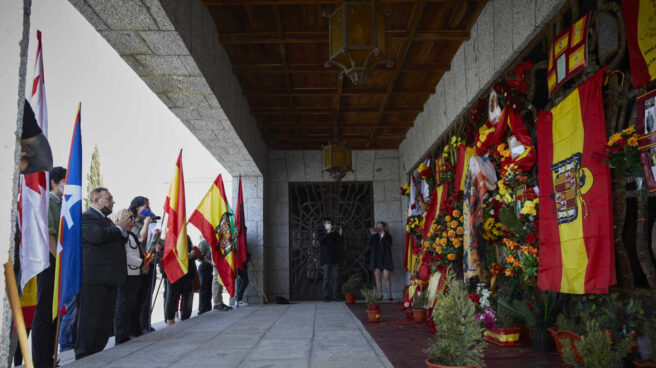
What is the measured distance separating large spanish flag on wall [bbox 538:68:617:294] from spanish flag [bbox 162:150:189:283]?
3.62 m

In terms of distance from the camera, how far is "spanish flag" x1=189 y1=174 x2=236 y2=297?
7398mm

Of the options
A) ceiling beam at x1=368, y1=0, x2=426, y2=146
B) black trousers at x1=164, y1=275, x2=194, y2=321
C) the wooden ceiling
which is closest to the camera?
ceiling beam at x1=368, y1=0, x2=426, y2=146

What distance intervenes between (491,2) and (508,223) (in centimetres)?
217

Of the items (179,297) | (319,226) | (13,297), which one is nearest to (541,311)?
(13,297)

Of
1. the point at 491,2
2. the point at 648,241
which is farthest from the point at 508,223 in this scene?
the point at 491,2

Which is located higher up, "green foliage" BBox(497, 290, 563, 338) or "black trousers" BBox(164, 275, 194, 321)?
"green foliage" BBox(497, 290, 563, 338)

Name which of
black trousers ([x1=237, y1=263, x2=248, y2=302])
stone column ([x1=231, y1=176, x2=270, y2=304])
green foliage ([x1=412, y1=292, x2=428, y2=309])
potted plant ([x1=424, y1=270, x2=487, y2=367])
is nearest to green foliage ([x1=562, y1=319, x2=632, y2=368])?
potted plant ([x1=424, y1=270, x2=487, y2=367])

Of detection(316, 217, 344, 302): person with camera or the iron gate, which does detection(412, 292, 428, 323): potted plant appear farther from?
the iron gate

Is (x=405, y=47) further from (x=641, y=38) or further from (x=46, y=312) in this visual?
(x=46, y=312)

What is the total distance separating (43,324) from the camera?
11.3ft

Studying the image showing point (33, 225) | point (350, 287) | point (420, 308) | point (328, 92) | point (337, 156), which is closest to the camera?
point (33, 225)

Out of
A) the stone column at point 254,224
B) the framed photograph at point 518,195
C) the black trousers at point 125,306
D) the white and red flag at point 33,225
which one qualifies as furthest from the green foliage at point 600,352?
the stone column at point 254,224

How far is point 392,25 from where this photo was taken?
17.0 feet

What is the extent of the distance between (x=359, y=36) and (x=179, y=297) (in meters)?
4.40
